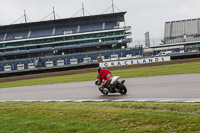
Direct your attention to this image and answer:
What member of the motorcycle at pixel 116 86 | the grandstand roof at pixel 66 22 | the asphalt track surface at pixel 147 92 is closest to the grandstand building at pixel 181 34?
the grandstand roof at pixel 66 22

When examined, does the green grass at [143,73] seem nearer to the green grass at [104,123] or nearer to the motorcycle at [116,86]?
the motorcycle at [116,86]

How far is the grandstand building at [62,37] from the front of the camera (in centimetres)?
5903

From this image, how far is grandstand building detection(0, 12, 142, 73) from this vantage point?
59.0 metres

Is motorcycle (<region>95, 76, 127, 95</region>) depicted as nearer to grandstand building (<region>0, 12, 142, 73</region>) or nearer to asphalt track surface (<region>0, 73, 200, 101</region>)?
asphalt track surface (<region>0, 73, 200, 101</region>)

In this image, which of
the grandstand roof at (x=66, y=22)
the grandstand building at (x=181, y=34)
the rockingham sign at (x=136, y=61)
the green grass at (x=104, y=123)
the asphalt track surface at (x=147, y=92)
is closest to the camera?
the green grass at (x=104, y=123)

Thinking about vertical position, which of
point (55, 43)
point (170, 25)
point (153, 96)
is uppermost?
point (170, 25)

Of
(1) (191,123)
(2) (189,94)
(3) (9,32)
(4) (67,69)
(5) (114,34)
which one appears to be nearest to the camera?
(1) (191,123)

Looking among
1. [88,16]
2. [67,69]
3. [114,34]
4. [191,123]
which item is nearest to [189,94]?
[191,123]

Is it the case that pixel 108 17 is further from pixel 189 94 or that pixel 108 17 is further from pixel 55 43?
pixel 189 94

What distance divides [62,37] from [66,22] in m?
5.23

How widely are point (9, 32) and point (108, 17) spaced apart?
27030 mm

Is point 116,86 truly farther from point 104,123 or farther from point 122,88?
point 104,123

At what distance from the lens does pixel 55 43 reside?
6091cm

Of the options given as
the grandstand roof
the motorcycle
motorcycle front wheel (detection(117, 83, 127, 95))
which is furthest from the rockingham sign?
the grandstand roof
